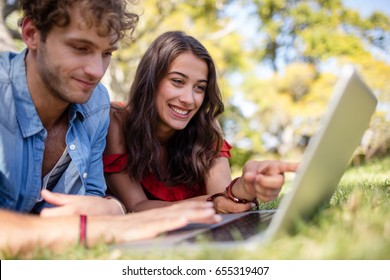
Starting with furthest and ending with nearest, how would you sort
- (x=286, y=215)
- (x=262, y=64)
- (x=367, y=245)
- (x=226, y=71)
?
(x=262, y=64), (x=226, y=71), (x=286, y=215), (x=367, y=245)

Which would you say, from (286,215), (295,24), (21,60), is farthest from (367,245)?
(295,24)

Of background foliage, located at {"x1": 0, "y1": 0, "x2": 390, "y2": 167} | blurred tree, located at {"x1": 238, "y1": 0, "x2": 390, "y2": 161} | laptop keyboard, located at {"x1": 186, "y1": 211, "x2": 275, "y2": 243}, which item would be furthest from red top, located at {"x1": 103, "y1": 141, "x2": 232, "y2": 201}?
blurred tree, located at {"x1": 238, "y1": 0, "x2": 390, "y2": 161}

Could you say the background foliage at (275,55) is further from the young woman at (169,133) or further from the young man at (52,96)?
the young man at (52,96)

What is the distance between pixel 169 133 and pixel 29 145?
1.47 meters

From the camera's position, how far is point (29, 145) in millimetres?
2426

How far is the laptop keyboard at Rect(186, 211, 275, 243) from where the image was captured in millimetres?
1654

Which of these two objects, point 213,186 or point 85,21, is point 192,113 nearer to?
point 213,186

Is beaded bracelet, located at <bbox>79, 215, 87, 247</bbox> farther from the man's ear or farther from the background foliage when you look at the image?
the background foliage

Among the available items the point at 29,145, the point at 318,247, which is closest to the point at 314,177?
the point at 318,247

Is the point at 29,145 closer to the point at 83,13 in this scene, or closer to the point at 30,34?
the point at 30,34

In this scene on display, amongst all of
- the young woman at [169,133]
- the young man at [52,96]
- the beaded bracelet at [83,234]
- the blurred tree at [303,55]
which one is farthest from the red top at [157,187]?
the blurred tree at [303,55]

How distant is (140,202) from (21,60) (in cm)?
126

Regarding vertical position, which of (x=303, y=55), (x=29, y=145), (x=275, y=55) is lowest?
(x=275, y=55)

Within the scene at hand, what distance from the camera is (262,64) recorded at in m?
19.2
